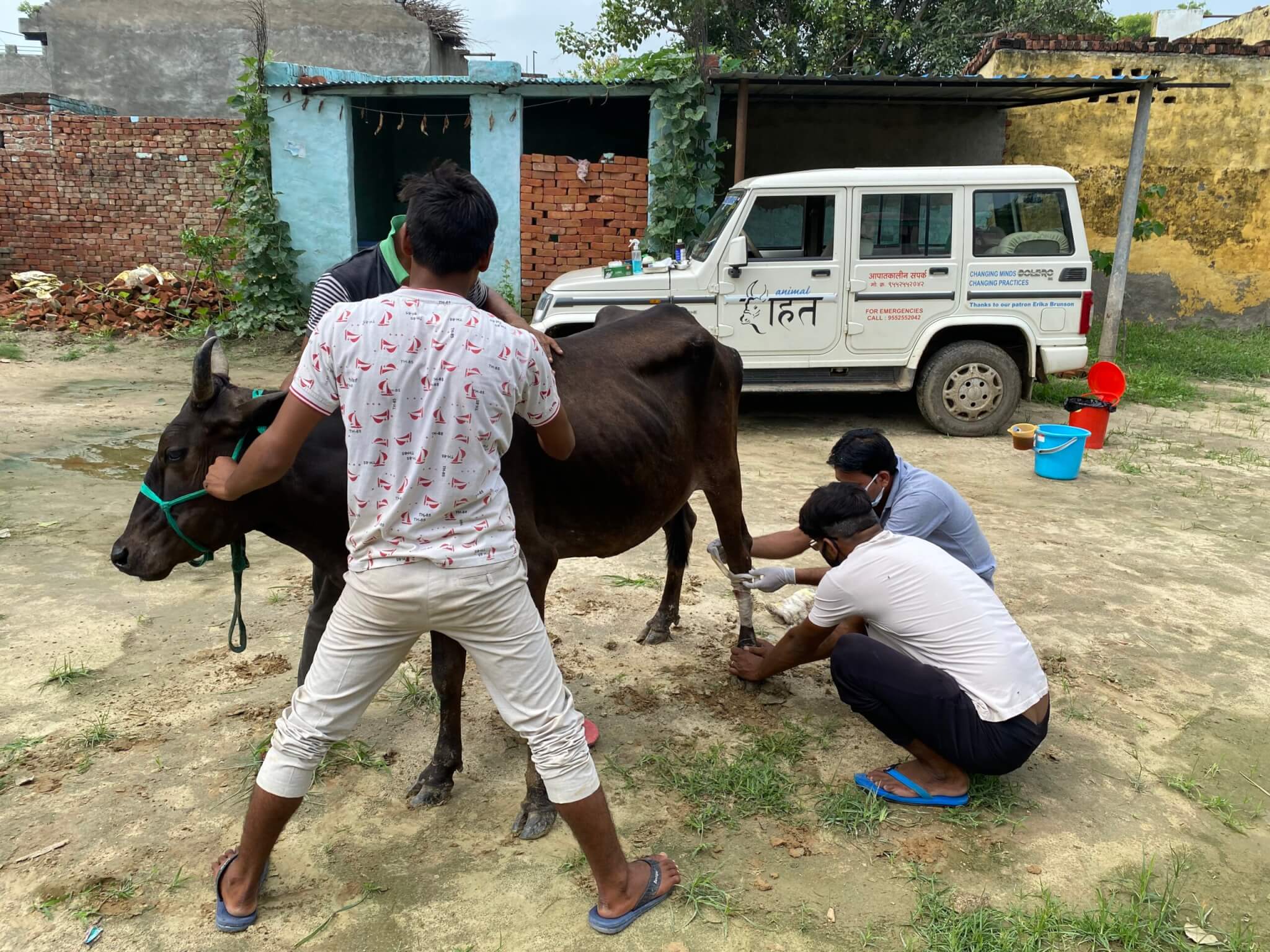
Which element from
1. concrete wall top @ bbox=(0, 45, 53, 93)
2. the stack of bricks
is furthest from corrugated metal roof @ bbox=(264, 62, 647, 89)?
concrete wall top @ bbox=(0, 45, 53, 93)

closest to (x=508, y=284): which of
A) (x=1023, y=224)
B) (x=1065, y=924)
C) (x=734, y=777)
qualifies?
(x=1023, y=224)

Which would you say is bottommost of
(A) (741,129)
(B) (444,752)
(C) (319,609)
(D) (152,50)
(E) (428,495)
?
(B) (444,752)

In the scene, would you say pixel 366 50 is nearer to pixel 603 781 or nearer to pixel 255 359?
pixel 255 359

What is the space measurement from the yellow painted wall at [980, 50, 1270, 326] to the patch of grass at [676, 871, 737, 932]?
12694 mm

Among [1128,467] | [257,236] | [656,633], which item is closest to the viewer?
[656,633]

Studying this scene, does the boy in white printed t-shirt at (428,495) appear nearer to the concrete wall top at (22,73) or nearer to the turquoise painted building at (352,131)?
the turquoise painted building at (352,131)

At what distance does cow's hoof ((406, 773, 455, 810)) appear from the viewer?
2.97 m

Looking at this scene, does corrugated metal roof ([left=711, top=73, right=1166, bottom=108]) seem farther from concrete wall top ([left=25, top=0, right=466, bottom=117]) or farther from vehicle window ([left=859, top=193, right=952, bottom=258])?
Answer: concrete wall top ([left=25, top=0, right=466, bottom=117])

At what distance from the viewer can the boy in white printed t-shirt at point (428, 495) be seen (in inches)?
78.7

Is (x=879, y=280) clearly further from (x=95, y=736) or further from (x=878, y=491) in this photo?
(x=95, y=736)

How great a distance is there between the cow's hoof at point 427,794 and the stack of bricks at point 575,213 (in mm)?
8658

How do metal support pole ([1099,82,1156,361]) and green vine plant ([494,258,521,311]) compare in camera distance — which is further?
green vine plant ([494,258,521,311])

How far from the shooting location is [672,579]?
4266mm

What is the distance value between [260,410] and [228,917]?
136 cm
